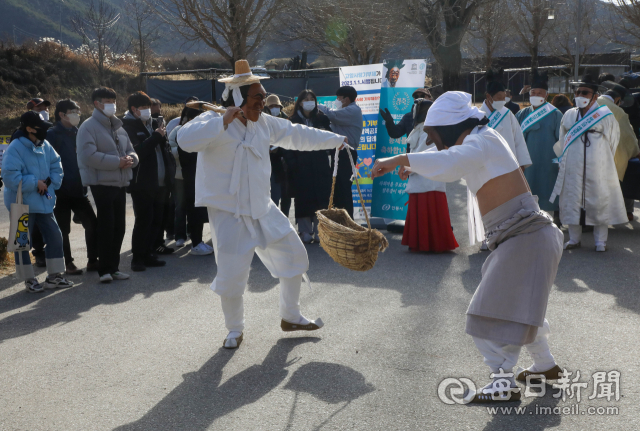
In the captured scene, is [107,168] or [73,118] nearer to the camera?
[107,168]

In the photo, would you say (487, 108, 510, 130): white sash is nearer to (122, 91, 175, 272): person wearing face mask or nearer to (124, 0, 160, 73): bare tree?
(122, 91, 175, 272): person wearing face mask

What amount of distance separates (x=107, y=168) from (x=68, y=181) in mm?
846

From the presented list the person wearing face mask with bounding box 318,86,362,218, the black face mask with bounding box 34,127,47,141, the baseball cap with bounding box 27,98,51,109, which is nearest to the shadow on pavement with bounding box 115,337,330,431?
the black face mask with bounding box 34,127,47,141

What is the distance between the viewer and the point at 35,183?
6.62 m

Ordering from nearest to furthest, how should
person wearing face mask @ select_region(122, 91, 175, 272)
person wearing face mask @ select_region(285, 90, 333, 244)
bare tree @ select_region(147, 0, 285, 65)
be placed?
person wearing face mask @ select_region(122, 91, 175, 272) < person wearing face mask @ select_region(285, 90, 333, 244) < bare tree @ select_region(147, 0, 285, 65)

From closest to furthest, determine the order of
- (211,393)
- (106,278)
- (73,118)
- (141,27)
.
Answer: (211,393), (106,278), (73,118), (141,27)

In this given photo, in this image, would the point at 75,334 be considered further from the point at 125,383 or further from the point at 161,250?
the point at 161,250

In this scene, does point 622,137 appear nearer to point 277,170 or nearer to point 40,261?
point 277,170

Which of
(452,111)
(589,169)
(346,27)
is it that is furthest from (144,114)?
(346,27)

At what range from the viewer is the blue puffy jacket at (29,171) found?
6.59m

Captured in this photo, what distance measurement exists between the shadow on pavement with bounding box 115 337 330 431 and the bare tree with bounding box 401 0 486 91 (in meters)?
12.7

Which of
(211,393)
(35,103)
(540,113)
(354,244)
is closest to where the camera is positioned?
(211,393)

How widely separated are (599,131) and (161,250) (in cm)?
601

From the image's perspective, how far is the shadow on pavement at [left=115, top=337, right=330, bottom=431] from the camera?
366 centimetres
